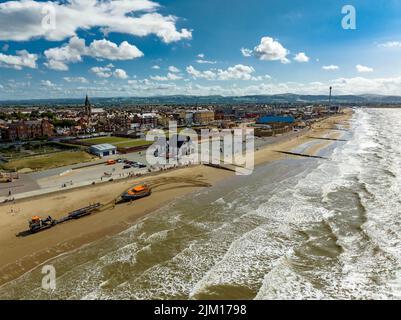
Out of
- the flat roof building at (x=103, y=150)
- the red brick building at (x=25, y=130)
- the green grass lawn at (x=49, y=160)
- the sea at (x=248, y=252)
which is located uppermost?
the red brick building at (x=25, y=130)

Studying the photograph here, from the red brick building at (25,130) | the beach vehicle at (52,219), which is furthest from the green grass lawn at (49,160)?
the red brick building at (25,130)

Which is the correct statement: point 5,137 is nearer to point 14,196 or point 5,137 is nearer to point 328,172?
point 14,196

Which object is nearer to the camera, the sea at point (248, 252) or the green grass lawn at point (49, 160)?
the sea at point (248, 252)

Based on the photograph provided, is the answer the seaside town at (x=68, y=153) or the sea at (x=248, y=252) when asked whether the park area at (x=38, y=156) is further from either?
the sea at (x=248, y=252)

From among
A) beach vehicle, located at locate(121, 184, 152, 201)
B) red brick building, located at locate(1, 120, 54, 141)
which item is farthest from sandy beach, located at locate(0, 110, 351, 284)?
red brick building, located at locate(1, 120, 54, 141)

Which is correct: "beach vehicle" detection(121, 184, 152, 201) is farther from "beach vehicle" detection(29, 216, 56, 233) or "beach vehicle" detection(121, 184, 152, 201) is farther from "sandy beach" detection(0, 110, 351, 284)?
"beach vehicle" detection(29, 216, 56, 233)

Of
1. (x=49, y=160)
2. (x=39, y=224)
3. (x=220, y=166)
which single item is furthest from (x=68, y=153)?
(x=39, y=224)

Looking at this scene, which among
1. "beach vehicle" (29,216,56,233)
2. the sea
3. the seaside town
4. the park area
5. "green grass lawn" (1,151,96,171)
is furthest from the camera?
the park area
